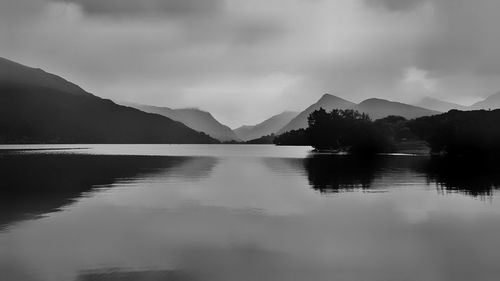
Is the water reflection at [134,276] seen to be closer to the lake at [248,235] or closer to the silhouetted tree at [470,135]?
the lake at [248,235]

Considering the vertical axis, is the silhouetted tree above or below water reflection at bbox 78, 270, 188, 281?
above

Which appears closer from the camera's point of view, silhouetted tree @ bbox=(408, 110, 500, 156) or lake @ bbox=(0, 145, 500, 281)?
lake @ bbox=(0, 145, 500, 281)

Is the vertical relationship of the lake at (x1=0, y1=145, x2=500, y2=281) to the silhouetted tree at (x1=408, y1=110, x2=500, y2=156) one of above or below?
below

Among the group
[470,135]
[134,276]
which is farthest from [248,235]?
[470,135]

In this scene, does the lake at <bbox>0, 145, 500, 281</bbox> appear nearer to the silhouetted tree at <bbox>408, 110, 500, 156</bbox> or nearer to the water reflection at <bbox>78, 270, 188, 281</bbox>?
the water reflection at <bbox>78, 270, 188, 281</bbox>

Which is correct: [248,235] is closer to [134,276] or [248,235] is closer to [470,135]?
[134,276]

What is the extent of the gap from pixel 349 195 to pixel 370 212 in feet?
41.0

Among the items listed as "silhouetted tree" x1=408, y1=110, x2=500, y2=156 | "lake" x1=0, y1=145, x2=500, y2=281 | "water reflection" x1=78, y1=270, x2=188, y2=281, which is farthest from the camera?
"silhouetted tree" x1=408, y1=110, x2=500, y2=156

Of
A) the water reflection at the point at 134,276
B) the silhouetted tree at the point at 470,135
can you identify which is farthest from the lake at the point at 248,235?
the silhouetted tree at the point at 470,135

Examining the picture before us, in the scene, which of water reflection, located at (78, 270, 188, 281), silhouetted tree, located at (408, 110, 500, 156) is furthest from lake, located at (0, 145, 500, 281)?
silhouetted tree, located at (408, 110, 500, 156)

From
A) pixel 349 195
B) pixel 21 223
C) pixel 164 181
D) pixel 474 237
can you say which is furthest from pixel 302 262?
pixel 164 181

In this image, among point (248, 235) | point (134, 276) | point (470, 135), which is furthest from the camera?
point (470, 135)

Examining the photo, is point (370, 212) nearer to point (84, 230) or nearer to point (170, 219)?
point (170, 219)

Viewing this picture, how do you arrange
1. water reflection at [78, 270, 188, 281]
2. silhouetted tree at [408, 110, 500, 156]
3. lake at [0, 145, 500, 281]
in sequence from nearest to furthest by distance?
water reflection at [78, 270, 188, 281], lake at [0, 145, 500, 281], silhouetted tree at [408, 110, 500, 156]
